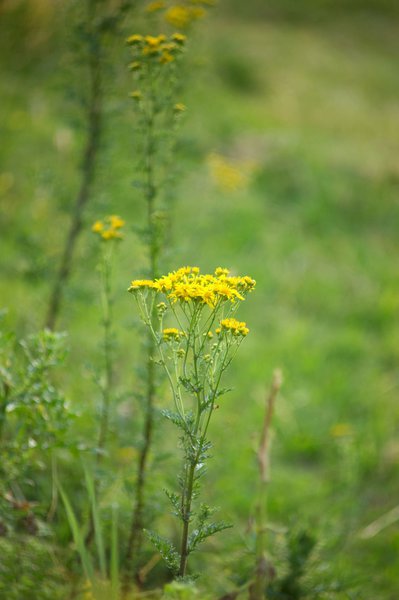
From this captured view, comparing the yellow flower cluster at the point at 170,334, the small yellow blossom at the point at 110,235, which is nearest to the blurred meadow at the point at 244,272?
the small yellow blossom at the point at 110,235

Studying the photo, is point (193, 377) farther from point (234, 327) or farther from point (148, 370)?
point (148, 370)

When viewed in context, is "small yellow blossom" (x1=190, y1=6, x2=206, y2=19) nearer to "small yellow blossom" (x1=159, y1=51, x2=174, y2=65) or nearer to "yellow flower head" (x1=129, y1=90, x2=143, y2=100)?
"small yellow blossom" (x1=159, y1=51, x2=174, y2=65)

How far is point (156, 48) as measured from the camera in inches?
79.4

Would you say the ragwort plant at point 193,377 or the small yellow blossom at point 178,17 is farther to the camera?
the small yellow blossom at point 178,17

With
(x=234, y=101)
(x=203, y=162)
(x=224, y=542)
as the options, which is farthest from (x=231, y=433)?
(x=234, y=101)

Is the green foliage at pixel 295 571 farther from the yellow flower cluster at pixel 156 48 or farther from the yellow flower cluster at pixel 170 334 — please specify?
the yellow flower cluster at pixel 156 48

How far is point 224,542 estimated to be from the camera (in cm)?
269

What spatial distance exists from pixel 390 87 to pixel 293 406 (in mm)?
8954

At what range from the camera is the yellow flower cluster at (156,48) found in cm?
201

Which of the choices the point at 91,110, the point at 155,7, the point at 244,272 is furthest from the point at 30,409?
the point at 244,272

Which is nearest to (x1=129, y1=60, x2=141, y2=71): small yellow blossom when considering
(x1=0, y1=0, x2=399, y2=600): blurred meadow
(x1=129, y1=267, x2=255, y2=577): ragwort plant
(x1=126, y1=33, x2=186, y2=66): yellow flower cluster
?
(x1=126, y1=33, x2=186, y2=66): yellow flower cluster

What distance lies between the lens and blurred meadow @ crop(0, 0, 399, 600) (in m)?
2.58

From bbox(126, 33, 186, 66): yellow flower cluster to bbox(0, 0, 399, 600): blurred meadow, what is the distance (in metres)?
0.33

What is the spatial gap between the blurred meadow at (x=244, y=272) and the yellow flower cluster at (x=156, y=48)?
0.33 m
